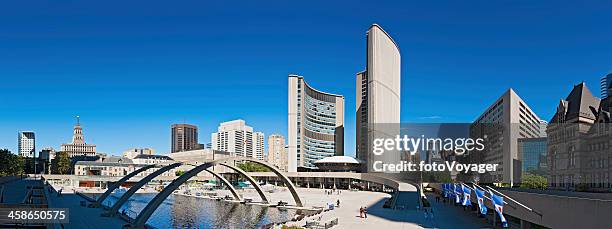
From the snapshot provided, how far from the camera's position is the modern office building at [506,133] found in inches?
4304

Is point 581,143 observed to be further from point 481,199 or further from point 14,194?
point 14,194

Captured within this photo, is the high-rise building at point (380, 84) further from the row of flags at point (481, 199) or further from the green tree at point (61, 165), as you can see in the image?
the row of flags at point (481, 199)

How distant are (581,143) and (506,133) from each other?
37392 mm

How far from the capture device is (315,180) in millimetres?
141750

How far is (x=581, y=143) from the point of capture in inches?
3086

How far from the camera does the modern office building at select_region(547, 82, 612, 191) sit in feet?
235

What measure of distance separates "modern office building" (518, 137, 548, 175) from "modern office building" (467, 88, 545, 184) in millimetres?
1414

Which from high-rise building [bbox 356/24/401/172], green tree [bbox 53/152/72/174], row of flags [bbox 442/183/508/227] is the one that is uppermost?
high-rise building [bbox 356/24/401/172]

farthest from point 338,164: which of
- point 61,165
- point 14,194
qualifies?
point 14,194

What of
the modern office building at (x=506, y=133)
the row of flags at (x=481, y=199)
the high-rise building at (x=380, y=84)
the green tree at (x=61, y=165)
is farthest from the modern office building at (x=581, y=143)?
the green tree at (x=61, y=165)

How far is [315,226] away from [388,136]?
129 meters

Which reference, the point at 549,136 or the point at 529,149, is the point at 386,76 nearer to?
the point at 529,149

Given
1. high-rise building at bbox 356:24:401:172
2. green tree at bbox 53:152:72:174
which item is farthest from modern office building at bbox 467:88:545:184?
green tree at bbox 53:152:72:174

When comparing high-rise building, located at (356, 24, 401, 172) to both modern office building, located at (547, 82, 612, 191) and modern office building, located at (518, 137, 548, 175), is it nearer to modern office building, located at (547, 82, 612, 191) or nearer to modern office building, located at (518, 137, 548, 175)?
modern office building, located at (518, 137, 548, 175)
